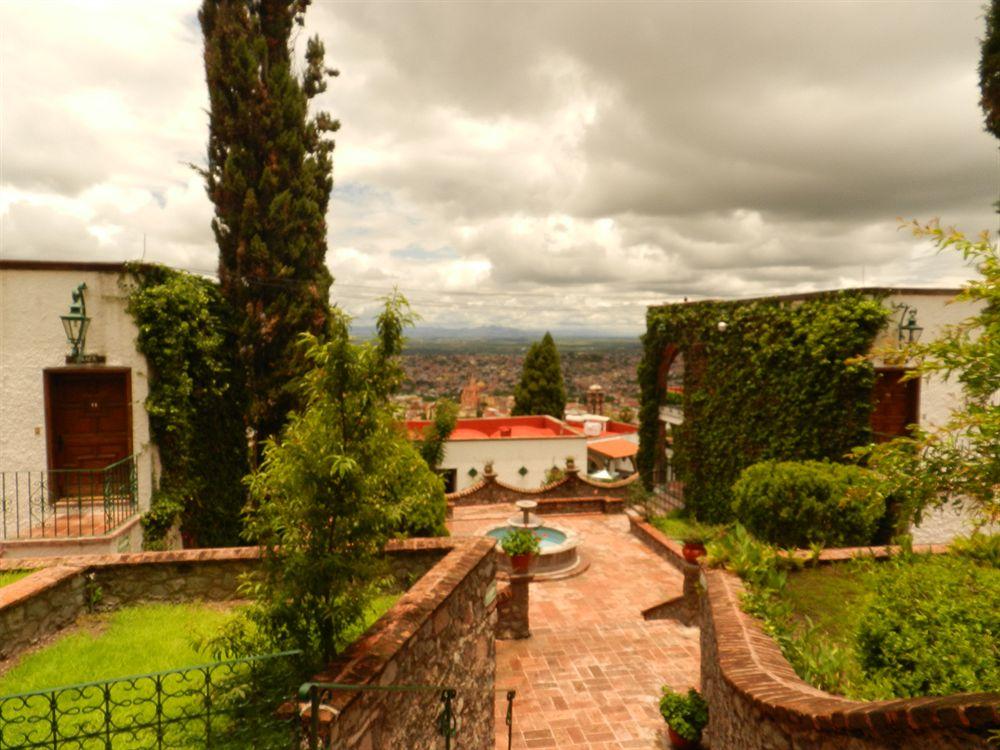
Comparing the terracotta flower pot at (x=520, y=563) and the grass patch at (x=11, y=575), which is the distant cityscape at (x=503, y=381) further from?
the grass patch at (x=11, y=575)

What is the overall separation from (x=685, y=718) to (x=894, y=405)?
31.1 ft

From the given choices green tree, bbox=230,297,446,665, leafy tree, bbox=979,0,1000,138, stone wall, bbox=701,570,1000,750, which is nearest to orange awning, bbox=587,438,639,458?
leafy tree, bbox=979,0,1000,138

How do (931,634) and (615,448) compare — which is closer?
(931,634)

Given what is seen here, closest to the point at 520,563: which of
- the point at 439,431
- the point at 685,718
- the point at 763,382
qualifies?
the point at 685,718

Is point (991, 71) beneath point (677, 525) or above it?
above

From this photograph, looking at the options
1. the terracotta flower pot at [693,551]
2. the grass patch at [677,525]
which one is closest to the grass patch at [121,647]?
the terracotta flower pot at [693,551]

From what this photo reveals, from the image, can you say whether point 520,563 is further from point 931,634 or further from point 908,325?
point 908,325

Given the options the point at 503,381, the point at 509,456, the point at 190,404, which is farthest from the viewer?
the point at 503,381

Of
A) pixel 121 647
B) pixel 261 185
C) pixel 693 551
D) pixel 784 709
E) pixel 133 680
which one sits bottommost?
pixel 693 551

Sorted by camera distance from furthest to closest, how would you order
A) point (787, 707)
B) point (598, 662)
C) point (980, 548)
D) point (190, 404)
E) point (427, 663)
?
point (190, 404), point (598, 662), point (980, 548), point (427, 663), point (787, 707)

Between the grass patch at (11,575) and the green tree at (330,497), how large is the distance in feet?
14.5

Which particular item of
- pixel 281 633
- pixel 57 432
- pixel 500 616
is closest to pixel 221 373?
pixel 57 432

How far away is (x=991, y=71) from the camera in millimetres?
13188

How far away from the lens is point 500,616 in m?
9.96
